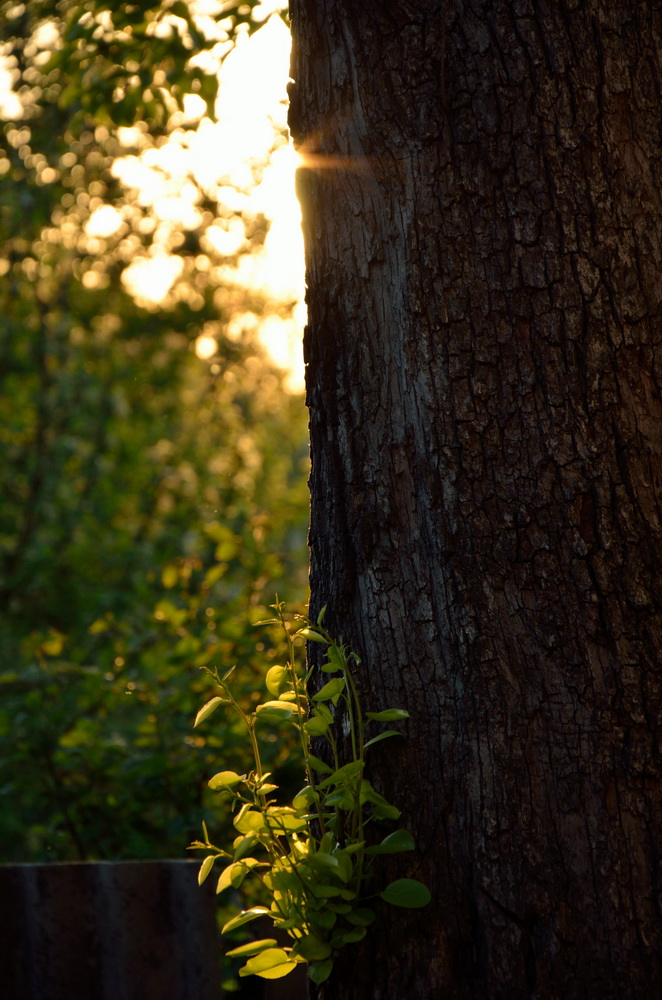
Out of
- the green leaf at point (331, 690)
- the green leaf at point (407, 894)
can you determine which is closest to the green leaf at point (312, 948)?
the green leaf at point (407, 894)

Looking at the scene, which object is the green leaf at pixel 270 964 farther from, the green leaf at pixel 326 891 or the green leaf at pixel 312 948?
the green leaf at pixel 326 891

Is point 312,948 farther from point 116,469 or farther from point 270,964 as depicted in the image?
point 116,469

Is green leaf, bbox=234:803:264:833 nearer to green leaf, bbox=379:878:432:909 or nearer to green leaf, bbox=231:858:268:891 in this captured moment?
green leaf, bbox=231:858:268:891

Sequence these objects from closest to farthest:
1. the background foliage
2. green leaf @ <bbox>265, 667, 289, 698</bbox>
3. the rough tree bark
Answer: the rough tree bark < green leaf @ <bbox>265, 667, 289, 698</bbox> < the background foliage

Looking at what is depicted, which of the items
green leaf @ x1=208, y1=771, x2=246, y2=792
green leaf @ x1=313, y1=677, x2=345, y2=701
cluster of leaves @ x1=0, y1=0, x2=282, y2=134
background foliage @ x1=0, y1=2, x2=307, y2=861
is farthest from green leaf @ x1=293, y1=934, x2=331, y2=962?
cluster of leaves @ x1=0, y1=0, x2=282, y2=134

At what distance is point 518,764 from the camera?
159cm

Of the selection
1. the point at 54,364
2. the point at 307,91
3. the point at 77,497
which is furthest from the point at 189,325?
the point at 307,91

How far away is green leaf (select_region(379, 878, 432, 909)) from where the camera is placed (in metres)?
1.56

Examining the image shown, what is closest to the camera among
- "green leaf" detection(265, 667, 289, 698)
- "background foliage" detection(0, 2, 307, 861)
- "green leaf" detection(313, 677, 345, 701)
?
"green leaf" detection(313, 677, 345, 701)

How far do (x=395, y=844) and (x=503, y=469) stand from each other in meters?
0.67

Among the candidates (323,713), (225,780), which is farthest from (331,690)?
(225,780)

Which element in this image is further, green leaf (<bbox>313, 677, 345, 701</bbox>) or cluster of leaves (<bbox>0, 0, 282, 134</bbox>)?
cluster of leaves (<bbox>0, 0, 282, 134</bbox>)

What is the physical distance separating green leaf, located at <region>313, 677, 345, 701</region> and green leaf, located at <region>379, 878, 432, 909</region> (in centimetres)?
33

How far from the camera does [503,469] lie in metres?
1.66
